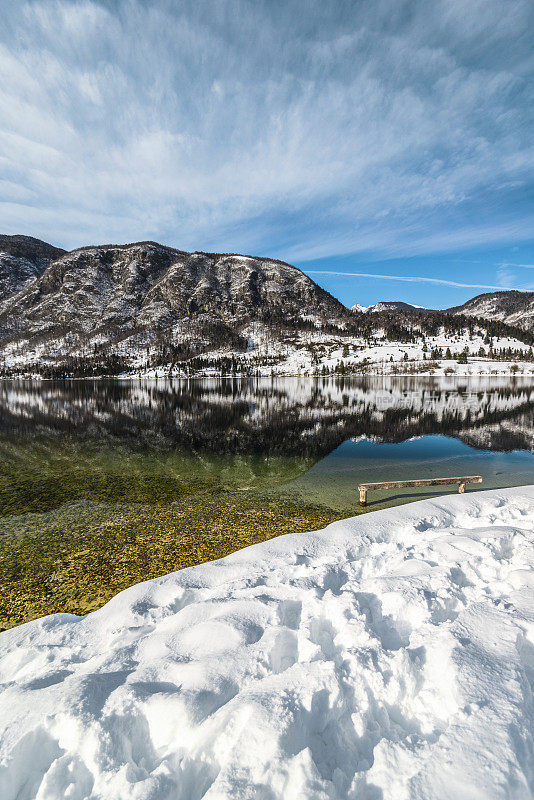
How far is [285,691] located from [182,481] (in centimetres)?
1921

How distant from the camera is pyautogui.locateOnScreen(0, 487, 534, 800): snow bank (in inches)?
158

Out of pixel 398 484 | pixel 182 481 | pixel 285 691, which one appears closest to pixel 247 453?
pixel 182 481

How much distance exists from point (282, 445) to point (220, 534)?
19558 mm

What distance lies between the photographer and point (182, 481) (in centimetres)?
2323

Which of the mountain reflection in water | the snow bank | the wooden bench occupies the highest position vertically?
the snow bank

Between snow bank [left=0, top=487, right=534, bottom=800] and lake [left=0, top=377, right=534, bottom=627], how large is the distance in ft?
13.4

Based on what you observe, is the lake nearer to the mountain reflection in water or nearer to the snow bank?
the mountain reflection in water

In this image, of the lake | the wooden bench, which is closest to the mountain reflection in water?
the lake

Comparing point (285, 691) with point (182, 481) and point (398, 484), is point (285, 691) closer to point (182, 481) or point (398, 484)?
point (398, 484)

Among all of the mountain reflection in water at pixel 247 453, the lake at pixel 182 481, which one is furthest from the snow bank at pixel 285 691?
the mountain reflection in water at pixel 247 453

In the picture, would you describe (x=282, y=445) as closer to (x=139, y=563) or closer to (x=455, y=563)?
(x=139, y=563)

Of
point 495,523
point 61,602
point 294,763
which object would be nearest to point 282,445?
point 495,523

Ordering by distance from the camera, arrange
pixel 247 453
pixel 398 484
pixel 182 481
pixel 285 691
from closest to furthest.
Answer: pixel 285 691, pixel 398 484, pixel 182 481, pixel 247 453

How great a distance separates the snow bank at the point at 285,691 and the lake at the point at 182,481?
4075 mm
